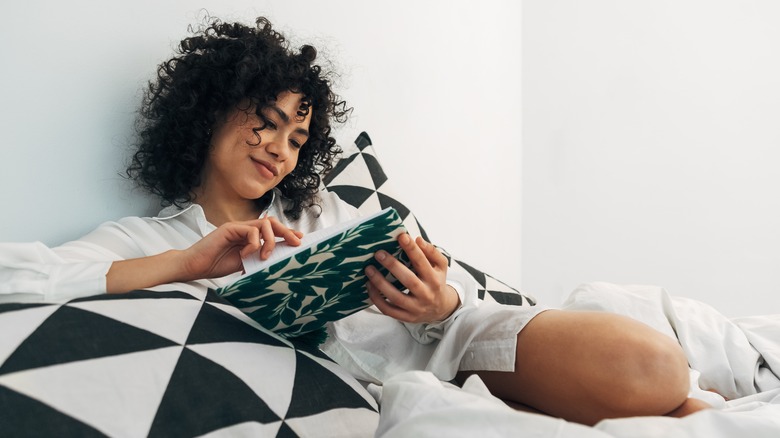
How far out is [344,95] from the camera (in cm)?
153

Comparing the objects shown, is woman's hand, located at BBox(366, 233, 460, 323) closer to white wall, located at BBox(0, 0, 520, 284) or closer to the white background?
→ white wall, located at BBox(0, 0, 520, 284)

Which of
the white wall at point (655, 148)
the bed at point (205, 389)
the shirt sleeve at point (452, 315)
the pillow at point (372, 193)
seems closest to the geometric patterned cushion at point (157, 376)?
the bed at point (205, 389)

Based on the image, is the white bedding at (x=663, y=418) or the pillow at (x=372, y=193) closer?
the white bedding at (x=663, y=418)

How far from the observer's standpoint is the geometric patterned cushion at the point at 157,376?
54cm

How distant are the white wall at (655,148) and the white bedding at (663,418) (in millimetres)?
1050

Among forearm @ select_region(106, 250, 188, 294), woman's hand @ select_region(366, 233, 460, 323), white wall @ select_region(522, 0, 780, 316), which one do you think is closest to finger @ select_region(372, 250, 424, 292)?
woman's hand @ select_region(366, 233, 460, 323)

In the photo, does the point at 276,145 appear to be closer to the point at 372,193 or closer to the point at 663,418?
the point at 372,193

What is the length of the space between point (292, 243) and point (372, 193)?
0.57 m

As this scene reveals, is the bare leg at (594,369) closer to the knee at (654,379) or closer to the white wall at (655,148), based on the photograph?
→ the knee at (654,379)

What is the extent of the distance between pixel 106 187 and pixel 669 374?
837 mm

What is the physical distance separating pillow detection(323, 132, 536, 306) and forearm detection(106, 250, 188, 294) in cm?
49

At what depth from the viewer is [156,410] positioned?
0.58 metres

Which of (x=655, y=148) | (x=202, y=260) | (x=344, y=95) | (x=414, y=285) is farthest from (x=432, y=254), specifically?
(x=655, y=148)

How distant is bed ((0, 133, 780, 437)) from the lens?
51cm
